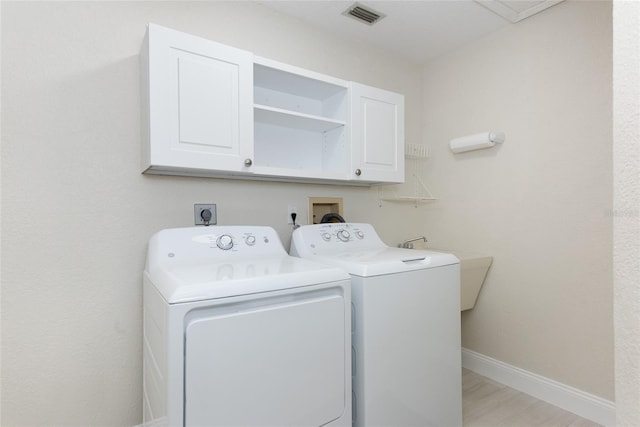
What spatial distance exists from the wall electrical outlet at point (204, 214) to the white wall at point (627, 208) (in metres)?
1.67

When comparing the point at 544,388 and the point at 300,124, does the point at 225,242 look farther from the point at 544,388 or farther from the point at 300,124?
the point at 544,388

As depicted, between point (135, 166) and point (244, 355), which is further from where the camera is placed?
point (135, 166)

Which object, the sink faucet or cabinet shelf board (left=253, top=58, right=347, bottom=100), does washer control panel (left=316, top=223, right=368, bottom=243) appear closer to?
the sink faucet

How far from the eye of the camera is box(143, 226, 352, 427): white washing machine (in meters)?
1.03

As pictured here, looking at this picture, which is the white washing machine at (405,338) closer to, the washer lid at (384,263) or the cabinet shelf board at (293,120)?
the washer lid at (384,263)

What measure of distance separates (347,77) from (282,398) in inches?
83.0

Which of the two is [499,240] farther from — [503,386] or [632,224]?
[632,224]

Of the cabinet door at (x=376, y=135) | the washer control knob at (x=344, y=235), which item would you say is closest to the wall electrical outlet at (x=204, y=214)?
the washer control knob at (x=344, y=235)

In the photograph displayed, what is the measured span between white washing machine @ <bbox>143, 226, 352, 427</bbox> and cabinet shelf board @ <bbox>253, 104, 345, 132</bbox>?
2.82 feet

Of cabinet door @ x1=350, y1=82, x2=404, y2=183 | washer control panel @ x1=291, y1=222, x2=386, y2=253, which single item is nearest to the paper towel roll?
cabinet door @ x1=350, y1=82, x2=404, y2=183

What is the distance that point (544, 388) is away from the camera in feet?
6.91

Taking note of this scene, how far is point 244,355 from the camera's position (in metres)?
1.11

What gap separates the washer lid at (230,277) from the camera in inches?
41.6

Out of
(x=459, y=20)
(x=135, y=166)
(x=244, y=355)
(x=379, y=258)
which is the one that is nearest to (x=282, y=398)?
(x=244, y=355)
